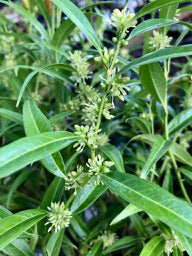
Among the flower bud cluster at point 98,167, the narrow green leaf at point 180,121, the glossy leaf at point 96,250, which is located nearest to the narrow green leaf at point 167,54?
the flower bud cluster at point 98,167

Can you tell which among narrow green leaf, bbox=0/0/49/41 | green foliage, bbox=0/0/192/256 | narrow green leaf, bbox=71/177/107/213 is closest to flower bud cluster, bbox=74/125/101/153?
green foliage, bbox=0/0/192/256

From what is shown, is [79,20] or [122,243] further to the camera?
[122,243]

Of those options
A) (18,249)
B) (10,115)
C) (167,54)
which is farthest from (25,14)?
(18,249)

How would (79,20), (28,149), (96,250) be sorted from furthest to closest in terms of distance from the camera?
(96,250) → (79,20) → (28,149)

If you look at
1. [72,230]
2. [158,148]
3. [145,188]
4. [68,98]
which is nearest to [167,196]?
[145,188]

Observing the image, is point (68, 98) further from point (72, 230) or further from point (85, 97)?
point (72, 230)

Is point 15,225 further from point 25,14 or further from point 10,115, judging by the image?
point 25,14
